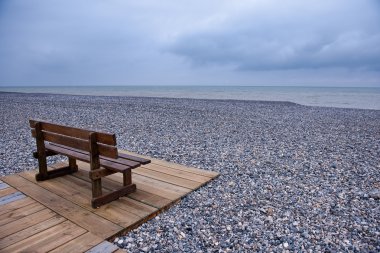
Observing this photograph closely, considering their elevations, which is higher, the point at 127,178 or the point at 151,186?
the point at 127,178

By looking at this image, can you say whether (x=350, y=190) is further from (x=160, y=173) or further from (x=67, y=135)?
(x=67, y=135)

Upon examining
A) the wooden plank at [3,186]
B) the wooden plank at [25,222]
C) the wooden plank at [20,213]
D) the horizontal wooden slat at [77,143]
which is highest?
the horizontal wooden slat at [77,143]

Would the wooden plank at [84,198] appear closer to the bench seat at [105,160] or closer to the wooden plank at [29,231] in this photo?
the wooden plank at [29,231]

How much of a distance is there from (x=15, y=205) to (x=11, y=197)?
1.25 ft

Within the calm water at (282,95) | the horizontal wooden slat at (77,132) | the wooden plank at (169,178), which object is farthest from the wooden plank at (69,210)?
the calm water at (282,95)

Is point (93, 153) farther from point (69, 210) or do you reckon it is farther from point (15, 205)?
point (15, 205)

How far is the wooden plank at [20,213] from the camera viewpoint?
3564 millimetres

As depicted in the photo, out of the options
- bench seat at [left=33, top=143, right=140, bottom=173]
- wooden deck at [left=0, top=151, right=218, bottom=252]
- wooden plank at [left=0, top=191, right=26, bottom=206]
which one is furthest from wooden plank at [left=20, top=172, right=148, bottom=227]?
bench seat at [left=33, top=143, right=140, bottom=173]

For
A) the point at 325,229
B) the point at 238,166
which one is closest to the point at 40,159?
the point at 238,166

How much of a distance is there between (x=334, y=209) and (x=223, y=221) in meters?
1.97

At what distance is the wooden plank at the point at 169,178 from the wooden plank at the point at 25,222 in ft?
6.52

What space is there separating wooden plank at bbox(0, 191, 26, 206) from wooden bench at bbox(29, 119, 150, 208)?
544 millimetres

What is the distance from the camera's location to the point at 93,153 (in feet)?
12.3

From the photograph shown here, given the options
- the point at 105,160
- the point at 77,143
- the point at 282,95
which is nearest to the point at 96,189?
the point at 105,160
